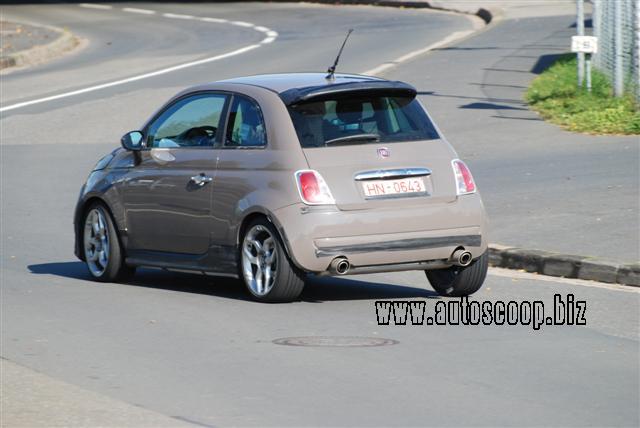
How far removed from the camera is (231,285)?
11.4 meters

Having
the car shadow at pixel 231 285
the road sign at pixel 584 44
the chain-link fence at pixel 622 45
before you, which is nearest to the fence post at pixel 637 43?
the chain-link fence at pixel 622 45

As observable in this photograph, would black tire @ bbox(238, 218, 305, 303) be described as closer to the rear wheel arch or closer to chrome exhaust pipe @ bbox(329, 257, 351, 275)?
the rear wheel arch

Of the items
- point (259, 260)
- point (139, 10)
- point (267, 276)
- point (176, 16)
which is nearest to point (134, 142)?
point (259, 260)

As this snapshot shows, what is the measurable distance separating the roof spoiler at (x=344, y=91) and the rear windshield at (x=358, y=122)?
44mm

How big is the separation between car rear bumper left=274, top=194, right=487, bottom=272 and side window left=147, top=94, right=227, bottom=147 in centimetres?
127

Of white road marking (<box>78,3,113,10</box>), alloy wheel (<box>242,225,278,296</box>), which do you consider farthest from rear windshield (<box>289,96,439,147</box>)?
white road marking (<box>78,3,113,10</box>)

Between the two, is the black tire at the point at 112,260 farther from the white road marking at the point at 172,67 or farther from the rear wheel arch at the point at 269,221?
the white road marking at the point at 172,67

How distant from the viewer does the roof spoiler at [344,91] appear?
10109mm

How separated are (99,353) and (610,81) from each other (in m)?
15.8

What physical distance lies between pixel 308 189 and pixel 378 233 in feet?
1.83

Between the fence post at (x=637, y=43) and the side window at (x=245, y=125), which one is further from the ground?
the side window at (x=245, y=125)

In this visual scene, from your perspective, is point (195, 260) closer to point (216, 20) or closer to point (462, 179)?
point (462, 179)

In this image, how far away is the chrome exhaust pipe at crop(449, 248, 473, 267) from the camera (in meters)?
10.1

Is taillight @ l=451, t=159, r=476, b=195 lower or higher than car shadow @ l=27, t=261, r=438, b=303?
higher
